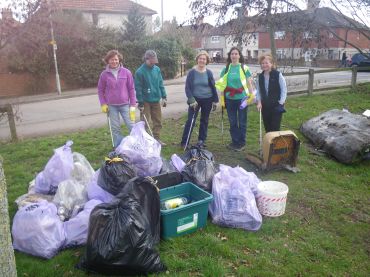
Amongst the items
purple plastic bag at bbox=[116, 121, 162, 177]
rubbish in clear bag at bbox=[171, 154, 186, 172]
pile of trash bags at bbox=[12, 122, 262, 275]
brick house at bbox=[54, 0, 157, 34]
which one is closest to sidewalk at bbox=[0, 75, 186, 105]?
brick house at bbox=[54, 0, 157, 34]

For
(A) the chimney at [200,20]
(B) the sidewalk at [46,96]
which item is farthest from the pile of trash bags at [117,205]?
(B) the sidewalk at [46,96]

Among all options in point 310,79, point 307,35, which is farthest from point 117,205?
point 310,79

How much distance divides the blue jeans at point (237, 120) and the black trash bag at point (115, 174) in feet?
9.11

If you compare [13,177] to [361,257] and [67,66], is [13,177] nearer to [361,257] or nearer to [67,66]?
[361,257]

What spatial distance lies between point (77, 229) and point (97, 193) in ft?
1.72

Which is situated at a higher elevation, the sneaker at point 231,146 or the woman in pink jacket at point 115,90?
the woman in pink jacket at point 115,90

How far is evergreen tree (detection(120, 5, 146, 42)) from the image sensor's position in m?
22.4

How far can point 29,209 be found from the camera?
3367 millimetres

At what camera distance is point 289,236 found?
11.8 feet

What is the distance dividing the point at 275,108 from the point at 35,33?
45.8 ft

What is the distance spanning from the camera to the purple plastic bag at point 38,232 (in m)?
3.20

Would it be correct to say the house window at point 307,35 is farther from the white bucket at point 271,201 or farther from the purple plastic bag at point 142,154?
the purple plastic bag at point 142,154

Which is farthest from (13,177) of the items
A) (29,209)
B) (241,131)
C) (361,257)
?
(361,257)

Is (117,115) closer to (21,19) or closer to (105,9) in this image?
(21,19)
